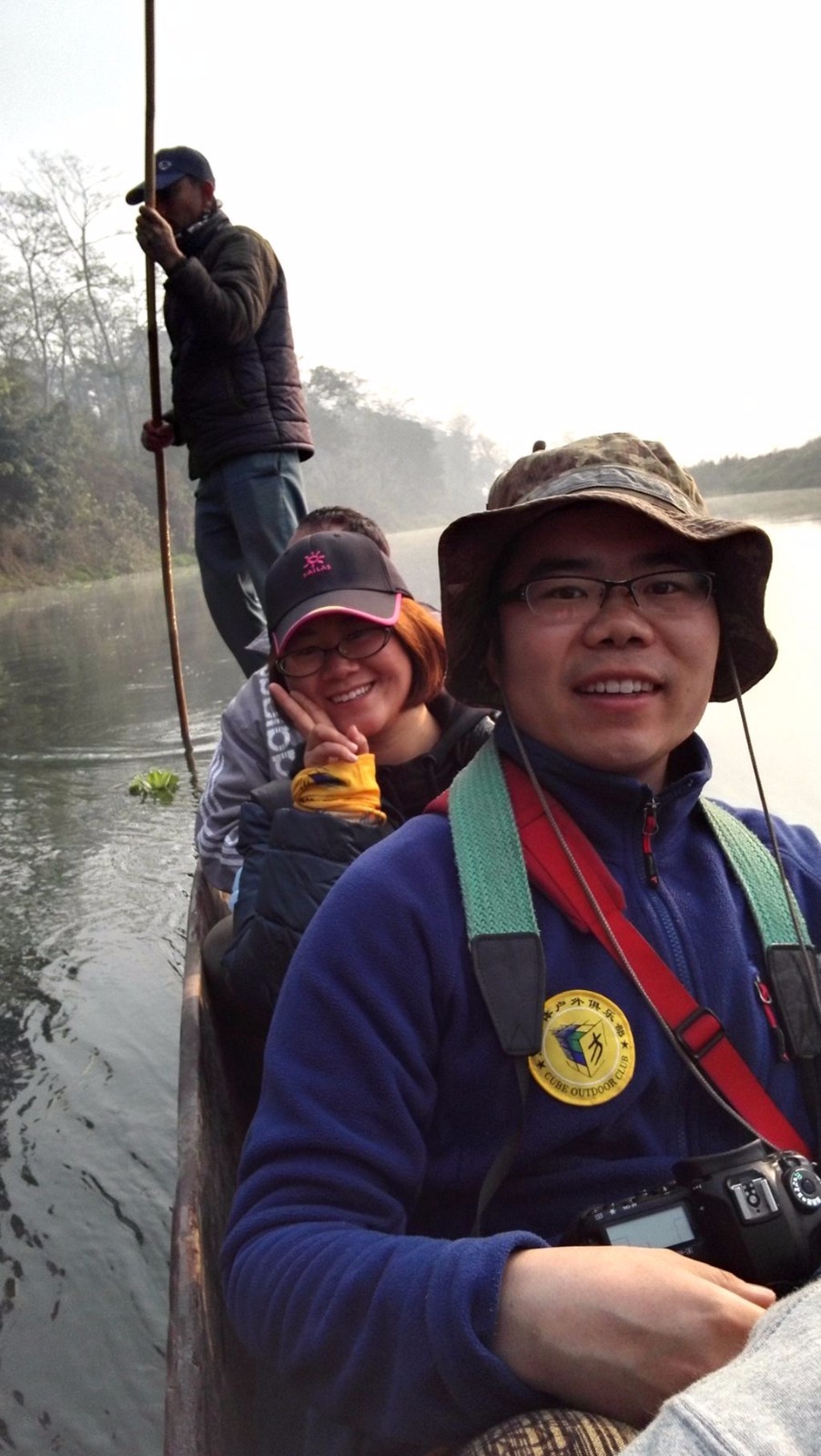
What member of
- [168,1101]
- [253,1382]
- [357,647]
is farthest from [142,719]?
[253,1382]

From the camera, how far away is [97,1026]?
3764 mm

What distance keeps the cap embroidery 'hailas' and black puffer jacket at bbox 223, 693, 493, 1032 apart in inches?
→ 17.8

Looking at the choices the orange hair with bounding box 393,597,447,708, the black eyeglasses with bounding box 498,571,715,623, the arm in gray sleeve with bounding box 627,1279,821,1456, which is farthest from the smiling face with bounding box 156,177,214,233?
the arm in gray sleeve with bounding box 627,1279,821,1456

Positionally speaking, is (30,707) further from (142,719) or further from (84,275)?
(84,275)

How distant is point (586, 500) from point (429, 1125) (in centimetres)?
70

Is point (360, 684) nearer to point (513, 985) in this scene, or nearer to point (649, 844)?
point (649, 844)

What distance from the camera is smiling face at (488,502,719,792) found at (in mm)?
1351

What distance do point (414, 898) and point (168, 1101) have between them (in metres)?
2.24

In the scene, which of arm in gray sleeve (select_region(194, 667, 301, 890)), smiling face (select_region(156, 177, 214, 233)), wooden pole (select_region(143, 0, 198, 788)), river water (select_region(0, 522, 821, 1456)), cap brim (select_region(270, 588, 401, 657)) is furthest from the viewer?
smiling face (select_region(156, 177, 214, 233))

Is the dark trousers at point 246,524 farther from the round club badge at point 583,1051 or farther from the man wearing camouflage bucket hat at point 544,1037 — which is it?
the round club badge at point 583,1051

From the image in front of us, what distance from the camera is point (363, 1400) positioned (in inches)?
43.3

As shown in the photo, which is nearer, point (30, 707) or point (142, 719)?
point (142, 719)

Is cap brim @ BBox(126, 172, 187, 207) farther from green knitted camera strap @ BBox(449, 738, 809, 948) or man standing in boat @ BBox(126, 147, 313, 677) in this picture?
green knitted camera strap @ BBox(449, 738, 809, 948)

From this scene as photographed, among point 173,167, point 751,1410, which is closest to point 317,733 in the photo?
point 751,1410
